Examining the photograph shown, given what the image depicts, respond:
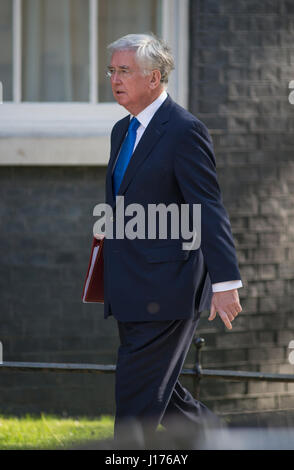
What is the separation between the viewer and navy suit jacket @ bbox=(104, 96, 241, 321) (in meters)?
3.39

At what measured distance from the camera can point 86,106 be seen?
5926mm

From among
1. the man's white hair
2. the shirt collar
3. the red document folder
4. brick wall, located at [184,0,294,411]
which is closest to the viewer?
the man's white hair

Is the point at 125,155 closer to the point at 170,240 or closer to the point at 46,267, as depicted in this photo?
the point at 170,240

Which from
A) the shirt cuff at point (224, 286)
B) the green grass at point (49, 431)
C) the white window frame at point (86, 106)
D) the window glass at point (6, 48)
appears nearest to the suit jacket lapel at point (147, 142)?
the shirt cuff at point (224, 286)

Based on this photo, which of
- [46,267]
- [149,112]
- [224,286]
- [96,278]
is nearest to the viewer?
[224,286]

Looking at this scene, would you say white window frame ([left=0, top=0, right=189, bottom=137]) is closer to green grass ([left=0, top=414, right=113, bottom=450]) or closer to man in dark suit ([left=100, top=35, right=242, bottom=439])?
green grass ([left=0, top=414, right=113, bottom=450])

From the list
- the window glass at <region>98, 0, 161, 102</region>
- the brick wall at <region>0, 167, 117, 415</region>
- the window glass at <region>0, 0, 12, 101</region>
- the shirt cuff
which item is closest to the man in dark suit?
the shirt cuff

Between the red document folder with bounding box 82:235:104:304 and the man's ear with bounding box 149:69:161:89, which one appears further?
the red document folder with bounding box 82:235:104:304

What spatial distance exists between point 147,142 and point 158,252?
51cm

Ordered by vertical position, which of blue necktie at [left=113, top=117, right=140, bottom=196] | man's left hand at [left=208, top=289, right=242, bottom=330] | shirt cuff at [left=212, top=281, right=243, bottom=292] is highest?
blue necktie at [left=113, top=117, right=140, bottom=196]

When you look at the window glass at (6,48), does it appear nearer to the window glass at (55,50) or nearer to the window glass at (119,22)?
the window glass at (55,50)

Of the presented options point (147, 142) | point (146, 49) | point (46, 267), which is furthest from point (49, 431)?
point (146, 49)

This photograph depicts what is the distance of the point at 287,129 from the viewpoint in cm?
596

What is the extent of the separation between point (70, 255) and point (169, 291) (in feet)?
8.04
